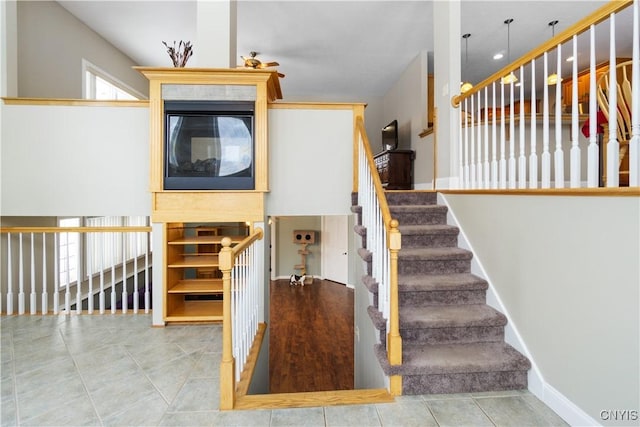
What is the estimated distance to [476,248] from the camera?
8.68ft

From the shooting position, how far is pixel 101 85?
5.14m

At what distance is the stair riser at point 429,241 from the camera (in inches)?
115

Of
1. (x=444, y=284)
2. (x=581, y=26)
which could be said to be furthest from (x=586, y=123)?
(x=444, y=284)

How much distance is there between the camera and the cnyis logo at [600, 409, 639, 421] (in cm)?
138

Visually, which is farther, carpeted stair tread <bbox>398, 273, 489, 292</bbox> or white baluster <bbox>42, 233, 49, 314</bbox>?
white baluster <bbox>42, 233, 49, 314</bbox>

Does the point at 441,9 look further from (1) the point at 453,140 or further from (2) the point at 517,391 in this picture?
(2) the point at 517,391

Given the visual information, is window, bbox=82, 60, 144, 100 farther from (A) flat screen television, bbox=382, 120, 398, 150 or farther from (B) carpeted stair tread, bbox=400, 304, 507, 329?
(B) carpeted stair tread, bbox=400, 304, 507, 329

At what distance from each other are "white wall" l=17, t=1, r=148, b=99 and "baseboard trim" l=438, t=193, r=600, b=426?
5138mm

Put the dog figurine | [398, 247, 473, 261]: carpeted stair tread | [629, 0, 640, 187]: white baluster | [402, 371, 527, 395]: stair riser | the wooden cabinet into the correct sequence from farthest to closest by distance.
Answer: the dog figurine → the wooden cabinet → [398, 247, 473, 261]: carpeted stair tread → [402, 371, 527, 395]: stair riser → [629, 0, 640, 187]: white baluster

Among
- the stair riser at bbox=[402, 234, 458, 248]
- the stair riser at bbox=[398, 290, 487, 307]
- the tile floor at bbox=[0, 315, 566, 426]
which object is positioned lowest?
the tile floor at bbox=[0, 315, 566, 426]

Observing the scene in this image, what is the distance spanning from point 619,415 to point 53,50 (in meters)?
6.17

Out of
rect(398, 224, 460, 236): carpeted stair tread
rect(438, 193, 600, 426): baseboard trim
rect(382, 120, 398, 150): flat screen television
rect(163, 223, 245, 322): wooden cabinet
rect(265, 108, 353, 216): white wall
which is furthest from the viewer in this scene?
rect(382, 120, 398, 150): flat screen television

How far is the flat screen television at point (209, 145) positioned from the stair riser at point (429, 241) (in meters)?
1.57

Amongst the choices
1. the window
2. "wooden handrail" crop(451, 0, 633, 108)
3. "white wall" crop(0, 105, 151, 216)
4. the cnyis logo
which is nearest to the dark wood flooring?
"white wall" crop(0, 105, 151, 216)
